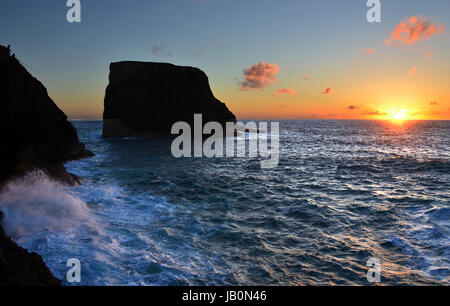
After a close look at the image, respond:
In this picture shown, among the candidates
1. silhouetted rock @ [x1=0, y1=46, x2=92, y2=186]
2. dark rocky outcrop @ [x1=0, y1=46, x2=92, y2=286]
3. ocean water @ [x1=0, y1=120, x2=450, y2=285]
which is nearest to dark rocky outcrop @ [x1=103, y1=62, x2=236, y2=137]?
dark rocky outcrop @ [x1=0, y1=46, x2=92, y2=286]

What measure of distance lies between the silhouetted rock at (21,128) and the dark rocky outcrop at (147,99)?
35.5 m

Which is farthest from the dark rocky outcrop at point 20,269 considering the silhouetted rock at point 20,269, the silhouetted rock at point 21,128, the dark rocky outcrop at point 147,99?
the dark rocky outcrop at point 147,99

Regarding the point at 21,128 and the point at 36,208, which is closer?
the point at 36,208

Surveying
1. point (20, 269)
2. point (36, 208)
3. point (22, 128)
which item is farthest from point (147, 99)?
point (20, 269)

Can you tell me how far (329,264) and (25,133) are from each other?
42.5 feet

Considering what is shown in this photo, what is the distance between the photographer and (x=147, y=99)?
50719 millimetres

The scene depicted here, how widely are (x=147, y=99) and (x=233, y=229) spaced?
1809 inches

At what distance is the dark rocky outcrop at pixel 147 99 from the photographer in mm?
49500

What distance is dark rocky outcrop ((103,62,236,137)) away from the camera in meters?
49.5

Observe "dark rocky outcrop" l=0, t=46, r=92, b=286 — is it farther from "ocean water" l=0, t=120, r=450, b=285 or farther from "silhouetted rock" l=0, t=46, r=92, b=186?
"ocean water" l=0, t=120, r=450, b=285

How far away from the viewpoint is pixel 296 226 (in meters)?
9.71

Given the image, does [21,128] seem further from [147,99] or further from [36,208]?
[147,99]

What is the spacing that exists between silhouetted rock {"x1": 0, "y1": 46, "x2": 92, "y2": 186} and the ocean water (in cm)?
81

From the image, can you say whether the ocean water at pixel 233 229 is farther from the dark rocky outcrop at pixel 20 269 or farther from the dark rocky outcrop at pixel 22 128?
the dark rocky outcrop at pixel 22 128
